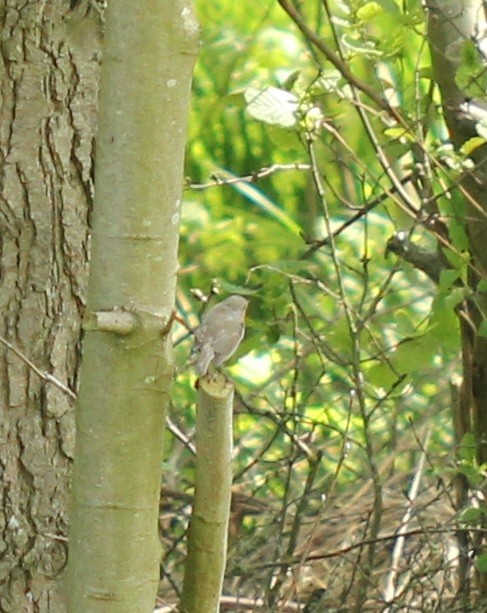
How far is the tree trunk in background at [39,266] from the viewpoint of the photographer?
1998mm

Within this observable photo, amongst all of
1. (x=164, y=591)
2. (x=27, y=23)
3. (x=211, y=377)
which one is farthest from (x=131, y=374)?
(x=164, y=591)

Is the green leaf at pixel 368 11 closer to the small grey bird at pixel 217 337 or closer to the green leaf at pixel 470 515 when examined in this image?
the small grey bird at pixel 217 337

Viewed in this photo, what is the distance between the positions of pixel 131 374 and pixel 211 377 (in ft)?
1.12

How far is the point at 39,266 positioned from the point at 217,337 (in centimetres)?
37

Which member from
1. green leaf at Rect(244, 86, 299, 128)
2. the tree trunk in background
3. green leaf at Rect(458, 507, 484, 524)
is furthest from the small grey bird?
green leaf at Rect(458, 507, 484, 524)

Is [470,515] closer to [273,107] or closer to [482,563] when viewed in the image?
[482,563]

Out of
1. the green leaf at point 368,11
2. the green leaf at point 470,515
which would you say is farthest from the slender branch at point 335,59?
the green leaf at point 470,515

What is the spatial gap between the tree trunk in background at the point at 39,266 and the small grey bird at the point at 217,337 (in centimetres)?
27

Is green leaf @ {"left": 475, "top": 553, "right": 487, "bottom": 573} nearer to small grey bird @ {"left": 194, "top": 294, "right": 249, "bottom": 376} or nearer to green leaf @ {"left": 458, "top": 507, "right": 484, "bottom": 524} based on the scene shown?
green leaf @ {"left": 458, "top": 507, "right": 484, "bottom": 524}

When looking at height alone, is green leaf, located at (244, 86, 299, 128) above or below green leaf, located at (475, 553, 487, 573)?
above

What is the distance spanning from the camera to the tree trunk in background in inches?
78.7

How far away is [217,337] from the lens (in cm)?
190

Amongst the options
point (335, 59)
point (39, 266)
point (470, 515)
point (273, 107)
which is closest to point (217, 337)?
point (39, 266)

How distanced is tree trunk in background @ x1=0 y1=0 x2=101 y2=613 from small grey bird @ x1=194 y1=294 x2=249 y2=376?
0.89ft
